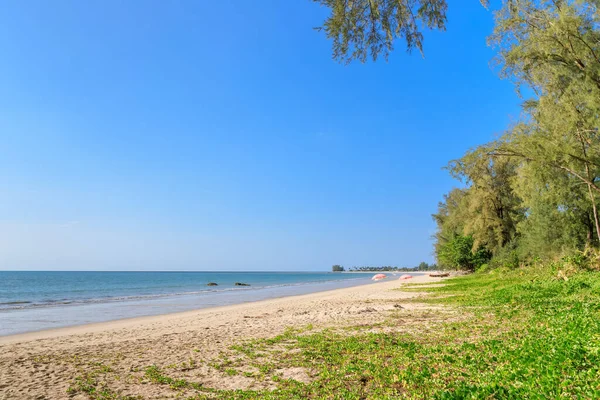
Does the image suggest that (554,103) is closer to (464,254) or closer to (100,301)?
(100,301)

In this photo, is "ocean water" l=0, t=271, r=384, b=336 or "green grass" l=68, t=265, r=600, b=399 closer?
"green grass" l=68, t=265, r=600, b=399

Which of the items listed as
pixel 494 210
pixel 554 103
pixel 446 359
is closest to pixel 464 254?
pixel 494 210

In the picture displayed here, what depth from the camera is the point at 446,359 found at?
7.31 meters

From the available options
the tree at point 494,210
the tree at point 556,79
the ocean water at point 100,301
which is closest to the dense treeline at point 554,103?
the tree at point 556,79

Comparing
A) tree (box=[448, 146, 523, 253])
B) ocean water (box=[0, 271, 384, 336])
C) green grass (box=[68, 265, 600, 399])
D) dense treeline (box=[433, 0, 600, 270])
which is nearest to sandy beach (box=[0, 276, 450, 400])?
green grass (box=[68, 265, 600, 399])

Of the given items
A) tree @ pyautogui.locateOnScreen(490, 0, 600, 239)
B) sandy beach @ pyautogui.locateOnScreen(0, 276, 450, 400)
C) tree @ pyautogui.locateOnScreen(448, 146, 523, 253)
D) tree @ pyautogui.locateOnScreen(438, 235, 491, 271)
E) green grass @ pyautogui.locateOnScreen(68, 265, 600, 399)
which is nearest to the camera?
green grass @ pyautogui.locateOnScreen(68, 265, 600, 399)

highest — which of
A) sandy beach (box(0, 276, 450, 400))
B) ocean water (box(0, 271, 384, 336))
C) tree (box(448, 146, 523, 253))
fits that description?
tree (box(448, 146, 523, 253))

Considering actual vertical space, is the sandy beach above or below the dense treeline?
below

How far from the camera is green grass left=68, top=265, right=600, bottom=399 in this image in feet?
17.5

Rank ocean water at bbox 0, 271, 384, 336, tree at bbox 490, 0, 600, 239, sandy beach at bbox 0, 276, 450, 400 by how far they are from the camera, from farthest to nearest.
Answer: ocean water at bbox 0, 271, 384, 336
tree at bbox 490, 0, 600, 239
sandy beach at bbox 0, 276, 450, 400

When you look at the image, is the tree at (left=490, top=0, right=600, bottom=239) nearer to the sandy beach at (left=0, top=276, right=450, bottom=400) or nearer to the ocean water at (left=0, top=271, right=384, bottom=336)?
the sandy beach at (left=0, top=276, right=450, bottom=400)

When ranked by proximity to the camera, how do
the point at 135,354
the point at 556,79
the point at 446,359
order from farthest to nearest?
the point at 556,79 → the point at 135,354 → the point at 446,359

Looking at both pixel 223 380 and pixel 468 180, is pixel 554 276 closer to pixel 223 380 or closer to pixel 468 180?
pixel 468 180

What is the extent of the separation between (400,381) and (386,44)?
6.94m
